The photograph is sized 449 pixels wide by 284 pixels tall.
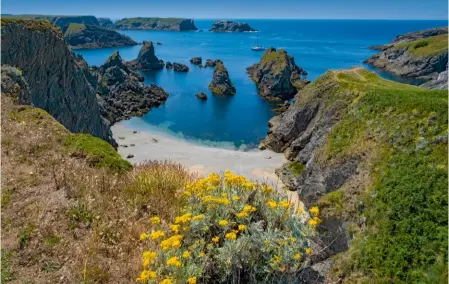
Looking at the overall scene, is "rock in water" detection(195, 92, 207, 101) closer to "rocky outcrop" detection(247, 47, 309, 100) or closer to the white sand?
"rocky outcrop" detection(247, 47, 309, 100)

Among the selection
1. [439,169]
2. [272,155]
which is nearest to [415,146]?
[439,169]

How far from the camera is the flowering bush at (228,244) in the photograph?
5.17 meters

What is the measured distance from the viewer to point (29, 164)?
958cm

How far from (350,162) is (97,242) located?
19.3 meters

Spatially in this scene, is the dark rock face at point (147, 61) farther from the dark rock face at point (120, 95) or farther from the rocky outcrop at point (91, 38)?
the rocky outcrop at point (91, 38)

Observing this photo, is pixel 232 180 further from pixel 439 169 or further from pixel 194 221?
pixel 439 169

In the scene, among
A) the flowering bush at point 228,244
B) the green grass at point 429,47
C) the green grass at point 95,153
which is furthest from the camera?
the green grass at point 429,47

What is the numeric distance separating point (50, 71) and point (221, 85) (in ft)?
167

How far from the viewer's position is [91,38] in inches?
7495

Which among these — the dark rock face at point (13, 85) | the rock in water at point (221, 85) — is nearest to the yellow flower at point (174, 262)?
the dark rock face at point (13, 85)

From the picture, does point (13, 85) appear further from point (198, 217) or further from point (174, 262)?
point (174, 262)

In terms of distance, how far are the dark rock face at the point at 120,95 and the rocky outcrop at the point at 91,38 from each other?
109 meters

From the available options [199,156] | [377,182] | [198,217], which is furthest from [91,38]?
[198,217]

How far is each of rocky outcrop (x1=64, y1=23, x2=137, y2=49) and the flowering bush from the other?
7661 inches
